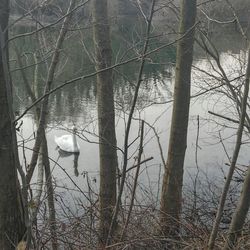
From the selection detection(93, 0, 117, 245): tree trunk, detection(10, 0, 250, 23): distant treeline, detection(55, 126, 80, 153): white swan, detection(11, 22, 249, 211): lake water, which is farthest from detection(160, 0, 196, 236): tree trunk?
detection(55, 126, 80, 153): white swan

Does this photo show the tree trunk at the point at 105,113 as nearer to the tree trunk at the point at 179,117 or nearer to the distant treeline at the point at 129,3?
the distant treeline at the point at 129,3

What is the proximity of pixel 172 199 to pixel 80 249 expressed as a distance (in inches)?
71.9

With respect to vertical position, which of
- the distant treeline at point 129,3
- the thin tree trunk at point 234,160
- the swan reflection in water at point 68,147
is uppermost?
the distant treeline at point 129,3

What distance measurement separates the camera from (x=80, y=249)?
3266 millimetres

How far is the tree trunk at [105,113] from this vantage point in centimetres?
443

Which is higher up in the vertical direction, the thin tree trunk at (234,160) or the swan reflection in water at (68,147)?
the thin tree trunk at (234,160)

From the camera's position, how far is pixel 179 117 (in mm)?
4613

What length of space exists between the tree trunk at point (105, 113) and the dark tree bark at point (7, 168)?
1.87 metres

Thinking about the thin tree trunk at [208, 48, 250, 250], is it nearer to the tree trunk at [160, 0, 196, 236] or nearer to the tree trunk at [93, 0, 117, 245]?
the tree trunk at [160, 0, 196, 236]

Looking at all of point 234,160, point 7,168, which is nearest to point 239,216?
point 234,160

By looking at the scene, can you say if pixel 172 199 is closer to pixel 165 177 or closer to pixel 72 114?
pixel 165 177

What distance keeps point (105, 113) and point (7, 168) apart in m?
2.37

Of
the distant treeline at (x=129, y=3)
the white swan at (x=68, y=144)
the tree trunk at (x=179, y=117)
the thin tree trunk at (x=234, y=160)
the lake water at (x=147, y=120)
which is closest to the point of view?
the thin tree trunk at (x=234, y=160)

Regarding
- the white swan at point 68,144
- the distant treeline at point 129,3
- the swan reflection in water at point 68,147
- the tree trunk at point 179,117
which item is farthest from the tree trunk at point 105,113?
the white swan at point 68,144
